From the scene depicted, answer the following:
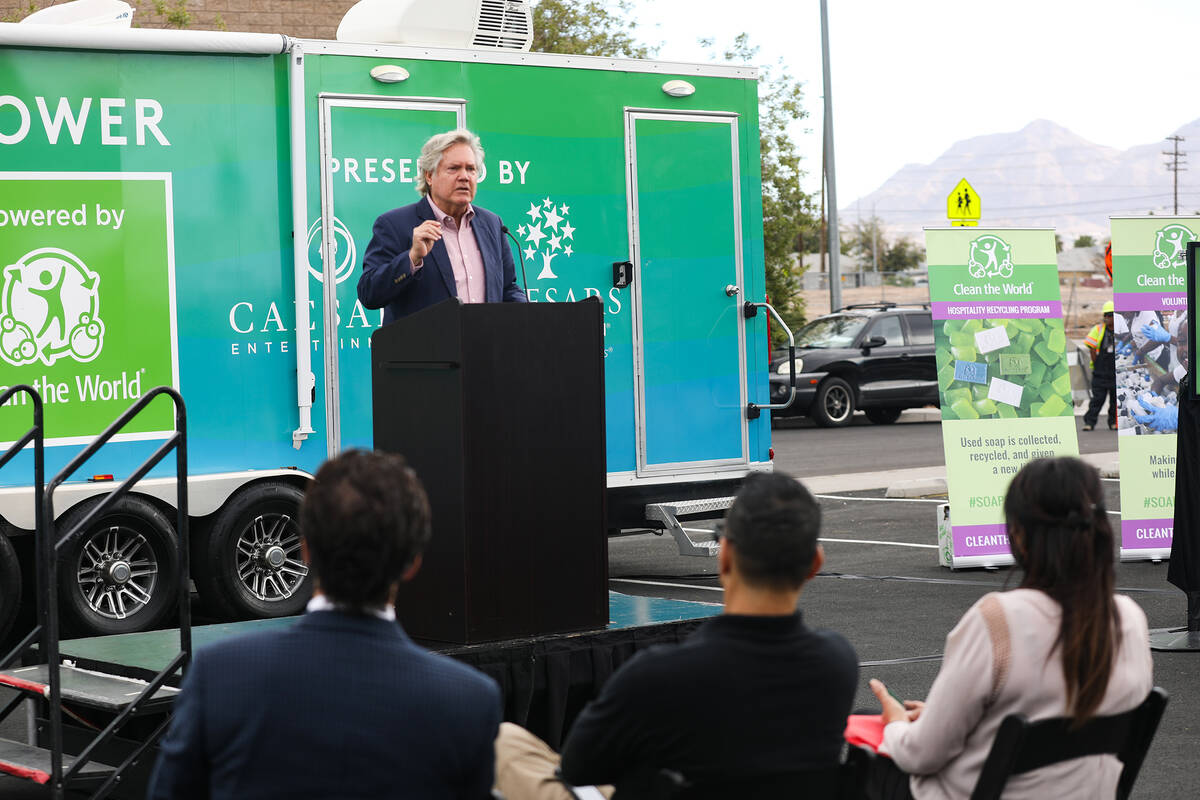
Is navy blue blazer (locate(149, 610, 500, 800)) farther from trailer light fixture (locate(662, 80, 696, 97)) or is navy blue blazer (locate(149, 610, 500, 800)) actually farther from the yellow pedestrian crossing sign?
the yellow pedestrian crossing sign

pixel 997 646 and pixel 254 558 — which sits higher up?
pixel 997 646

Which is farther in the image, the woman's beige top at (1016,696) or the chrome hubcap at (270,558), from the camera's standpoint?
the chrome hubcap at (270,558)

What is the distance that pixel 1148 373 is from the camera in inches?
408

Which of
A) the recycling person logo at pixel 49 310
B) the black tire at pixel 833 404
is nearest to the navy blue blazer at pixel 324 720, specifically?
the recycling person logo at pixel 49 310

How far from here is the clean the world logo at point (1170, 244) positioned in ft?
33.3

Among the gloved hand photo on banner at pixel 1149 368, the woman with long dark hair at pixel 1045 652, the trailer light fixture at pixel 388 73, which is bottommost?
the woman with long dark hair at pixel 1045 652

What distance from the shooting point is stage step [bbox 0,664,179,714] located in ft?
16.6

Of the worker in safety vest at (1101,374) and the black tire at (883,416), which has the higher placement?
the worker in safety vest at (1101,374)

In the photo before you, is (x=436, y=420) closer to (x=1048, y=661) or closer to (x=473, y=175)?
(x=473, y=175)

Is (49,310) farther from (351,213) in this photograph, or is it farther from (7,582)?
(351,213)

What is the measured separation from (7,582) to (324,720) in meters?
5.75

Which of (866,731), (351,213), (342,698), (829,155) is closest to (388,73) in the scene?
(351,213)

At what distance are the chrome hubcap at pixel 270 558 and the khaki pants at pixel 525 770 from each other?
4694 mm

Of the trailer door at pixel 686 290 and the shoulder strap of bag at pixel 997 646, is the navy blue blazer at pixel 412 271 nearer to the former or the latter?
the shoulder strap of bag at pixel 997 646
